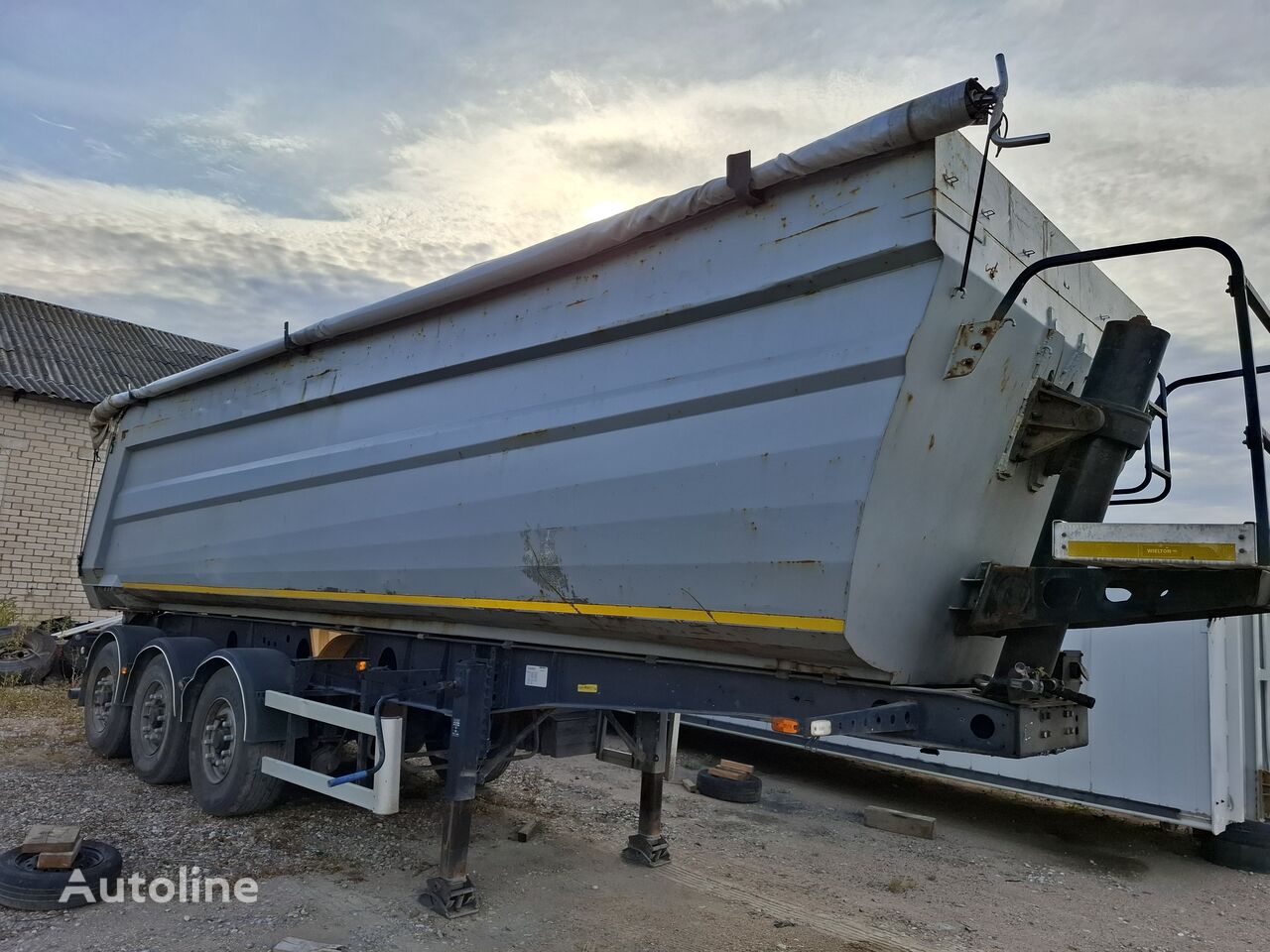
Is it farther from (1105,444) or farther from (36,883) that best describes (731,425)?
(36,883)

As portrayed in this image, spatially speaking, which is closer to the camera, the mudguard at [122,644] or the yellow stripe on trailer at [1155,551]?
the yellow stripe on trailer at [1155,551]

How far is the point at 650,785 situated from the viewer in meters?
5.18

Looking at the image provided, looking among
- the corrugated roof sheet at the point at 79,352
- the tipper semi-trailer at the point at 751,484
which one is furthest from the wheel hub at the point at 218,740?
the corrugated roof sheet at the point at 79,352

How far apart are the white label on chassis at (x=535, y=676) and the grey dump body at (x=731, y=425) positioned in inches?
5.5

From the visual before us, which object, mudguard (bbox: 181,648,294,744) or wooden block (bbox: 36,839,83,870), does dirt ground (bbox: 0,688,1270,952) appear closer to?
wooden block (bbox: 36,839,83,870)

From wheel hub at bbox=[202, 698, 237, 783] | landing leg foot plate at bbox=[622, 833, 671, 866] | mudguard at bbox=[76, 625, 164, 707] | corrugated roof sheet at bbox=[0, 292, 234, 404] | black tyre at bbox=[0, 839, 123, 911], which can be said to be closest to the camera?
black tyre at bbox=[0, 839, 123, 911]

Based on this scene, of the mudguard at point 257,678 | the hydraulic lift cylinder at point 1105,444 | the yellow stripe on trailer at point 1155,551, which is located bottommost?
the mudguard at point 257,678

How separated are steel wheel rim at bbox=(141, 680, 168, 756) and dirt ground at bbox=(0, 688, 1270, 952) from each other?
0.98ft

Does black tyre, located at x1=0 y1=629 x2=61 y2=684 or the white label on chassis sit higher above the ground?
the white label on chassis

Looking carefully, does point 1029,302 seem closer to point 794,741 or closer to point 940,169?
point 940,169

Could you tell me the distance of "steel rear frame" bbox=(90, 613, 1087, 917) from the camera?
302 centimetres

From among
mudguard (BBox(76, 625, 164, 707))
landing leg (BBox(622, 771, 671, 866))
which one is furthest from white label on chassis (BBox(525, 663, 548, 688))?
mudguard (BBox(76, 625, 164, 707))

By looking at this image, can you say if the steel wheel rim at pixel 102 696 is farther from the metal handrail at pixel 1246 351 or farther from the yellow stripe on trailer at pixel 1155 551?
the metal handrail at pixel 1246 351

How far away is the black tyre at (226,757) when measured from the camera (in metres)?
5.36
